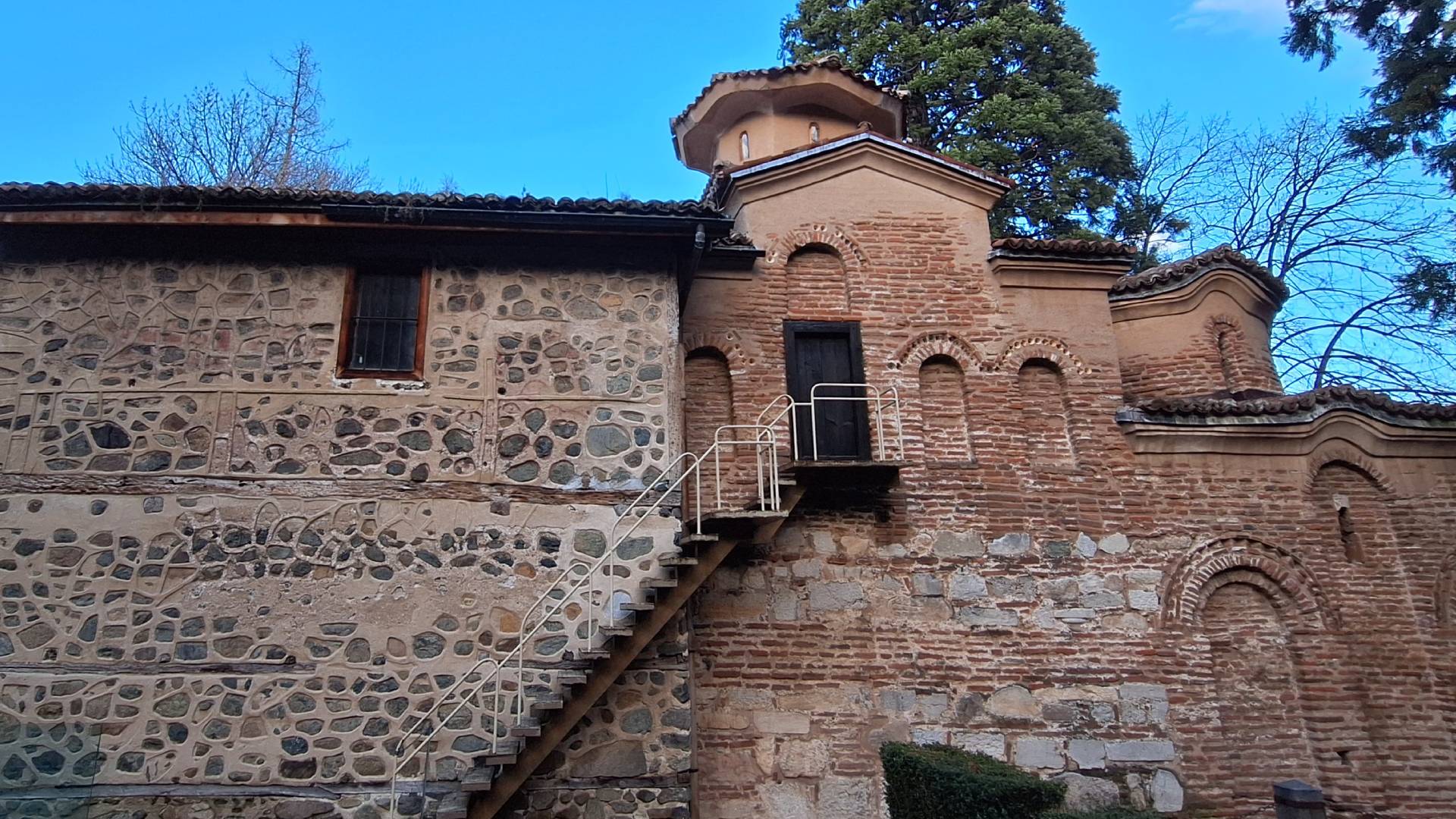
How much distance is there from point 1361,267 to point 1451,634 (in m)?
8.19

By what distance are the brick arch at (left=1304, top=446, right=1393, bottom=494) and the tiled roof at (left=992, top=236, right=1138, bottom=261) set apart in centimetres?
308

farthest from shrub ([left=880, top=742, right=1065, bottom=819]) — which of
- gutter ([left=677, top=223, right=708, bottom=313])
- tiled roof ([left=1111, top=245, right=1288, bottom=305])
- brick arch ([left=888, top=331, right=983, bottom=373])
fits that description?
tiled roof ([left=1111, top=245, right=1288, bottom=305])

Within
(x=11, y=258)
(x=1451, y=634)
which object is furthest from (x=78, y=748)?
(x=1451, y=634)

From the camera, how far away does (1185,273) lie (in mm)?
11594

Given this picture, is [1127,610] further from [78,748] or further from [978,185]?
[78,748]

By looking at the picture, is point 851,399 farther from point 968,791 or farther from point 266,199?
point 266,199

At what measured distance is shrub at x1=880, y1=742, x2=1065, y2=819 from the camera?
6.37m

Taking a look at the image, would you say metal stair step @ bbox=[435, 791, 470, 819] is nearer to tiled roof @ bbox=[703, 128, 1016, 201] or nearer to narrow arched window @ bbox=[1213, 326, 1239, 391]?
tiled roof @ bbox=[703, 128, 1016, 201]

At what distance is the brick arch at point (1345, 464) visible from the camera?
10609 millimetres

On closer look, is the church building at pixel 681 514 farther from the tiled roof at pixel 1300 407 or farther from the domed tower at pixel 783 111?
the domed tower at pixel 783 111

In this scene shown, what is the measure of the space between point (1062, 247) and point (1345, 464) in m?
3.93

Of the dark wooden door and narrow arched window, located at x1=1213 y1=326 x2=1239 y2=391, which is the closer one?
the dark wooden door

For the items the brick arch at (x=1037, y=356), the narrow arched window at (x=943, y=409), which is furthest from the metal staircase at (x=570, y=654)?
the brick arch at (x=1037, y=356)

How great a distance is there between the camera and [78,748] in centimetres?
729
